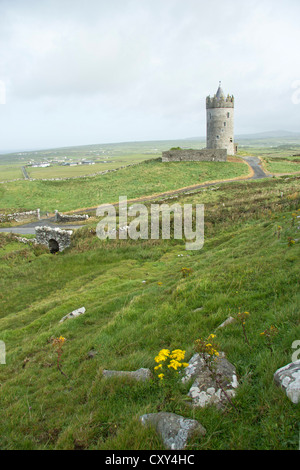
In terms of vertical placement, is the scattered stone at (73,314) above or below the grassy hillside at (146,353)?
below

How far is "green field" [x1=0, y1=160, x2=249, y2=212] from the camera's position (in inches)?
1669

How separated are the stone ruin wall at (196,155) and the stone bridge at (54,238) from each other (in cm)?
4050

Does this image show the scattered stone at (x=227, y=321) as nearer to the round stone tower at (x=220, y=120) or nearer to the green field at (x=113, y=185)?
the green field at (x=113, y=185)

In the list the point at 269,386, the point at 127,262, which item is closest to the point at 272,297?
the point at 269,386

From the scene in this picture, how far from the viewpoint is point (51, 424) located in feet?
14.5

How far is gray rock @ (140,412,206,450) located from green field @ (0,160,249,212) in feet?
117

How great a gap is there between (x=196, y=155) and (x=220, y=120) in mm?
9449

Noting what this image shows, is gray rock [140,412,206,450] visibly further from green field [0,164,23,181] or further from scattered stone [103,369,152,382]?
green field [0,164,23,181]

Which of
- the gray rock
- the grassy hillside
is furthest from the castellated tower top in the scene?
the gray rock

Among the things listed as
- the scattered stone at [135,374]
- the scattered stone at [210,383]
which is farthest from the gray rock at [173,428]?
the scattered stone at [135,374]

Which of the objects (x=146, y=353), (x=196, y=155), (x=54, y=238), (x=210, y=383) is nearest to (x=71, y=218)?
(x=54, y=238)

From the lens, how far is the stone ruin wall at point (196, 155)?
54.3 meters
